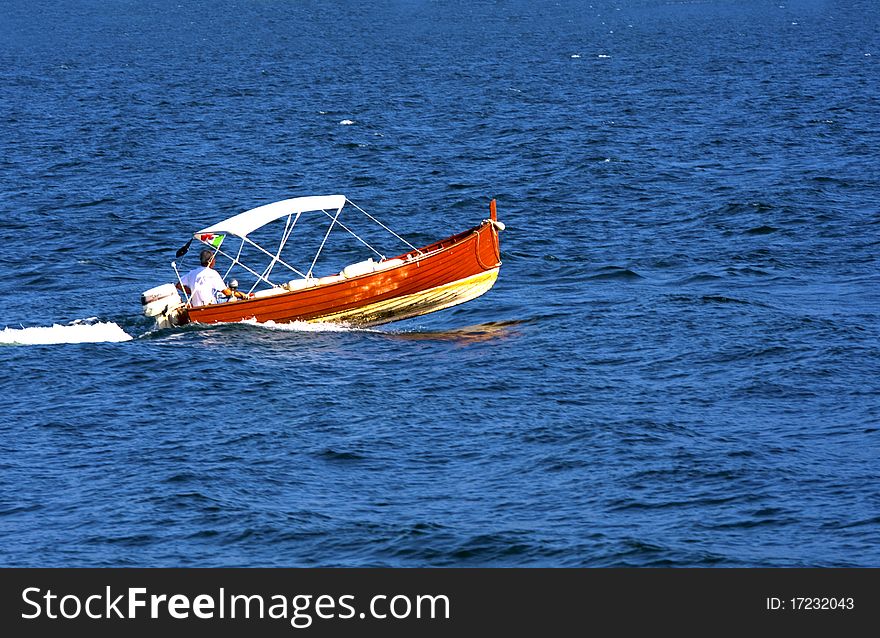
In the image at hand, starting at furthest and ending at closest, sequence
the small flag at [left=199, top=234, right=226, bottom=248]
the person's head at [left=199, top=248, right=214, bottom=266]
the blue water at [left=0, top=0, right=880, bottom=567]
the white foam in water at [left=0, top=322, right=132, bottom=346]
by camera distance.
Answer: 1. the small flag at [left=199, top=234, right=226, bottom=248]
2. the white foam in water at [left=0, top=322, right=132, bottom=346]
3. the person's head at [left=199, top=248, right=214, bottom=266]
4. the blue water at [left=0, top=0, right=880, bottom=567]

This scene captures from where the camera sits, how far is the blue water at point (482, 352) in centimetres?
2255

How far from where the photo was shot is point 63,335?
33.8 m

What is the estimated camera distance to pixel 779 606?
17938mm

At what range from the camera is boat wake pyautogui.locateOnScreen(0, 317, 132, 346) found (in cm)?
3356

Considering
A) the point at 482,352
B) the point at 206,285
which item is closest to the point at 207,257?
the point at 206,285

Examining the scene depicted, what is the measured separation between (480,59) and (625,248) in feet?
211

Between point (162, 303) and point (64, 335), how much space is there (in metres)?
2.87

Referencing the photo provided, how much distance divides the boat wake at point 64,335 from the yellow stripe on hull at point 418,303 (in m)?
5.25

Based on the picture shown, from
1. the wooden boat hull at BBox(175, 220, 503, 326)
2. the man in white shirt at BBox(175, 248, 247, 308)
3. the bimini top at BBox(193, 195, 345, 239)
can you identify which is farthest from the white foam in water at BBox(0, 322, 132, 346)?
the bimini top at BBox(193, 195, 345, 239)

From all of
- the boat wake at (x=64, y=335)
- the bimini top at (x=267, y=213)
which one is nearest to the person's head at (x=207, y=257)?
the bimini top at (x=267, y=213)

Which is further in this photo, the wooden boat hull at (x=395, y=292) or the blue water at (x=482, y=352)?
the wooden boat hull at (x=395, y=292)

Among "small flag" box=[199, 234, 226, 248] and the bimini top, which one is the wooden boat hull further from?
the bimini top

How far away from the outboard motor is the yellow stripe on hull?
358 centimetres

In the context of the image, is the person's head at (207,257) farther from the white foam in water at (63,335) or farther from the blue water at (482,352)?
the white foam in water at (63,335)
